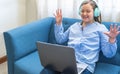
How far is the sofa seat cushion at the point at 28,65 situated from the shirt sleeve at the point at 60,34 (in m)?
0.28

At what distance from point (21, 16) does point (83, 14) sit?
49.9 inches

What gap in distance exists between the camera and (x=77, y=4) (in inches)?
87.4

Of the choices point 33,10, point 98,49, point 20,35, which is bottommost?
point 98,49

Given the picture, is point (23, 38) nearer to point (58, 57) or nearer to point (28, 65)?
point (28, 65)

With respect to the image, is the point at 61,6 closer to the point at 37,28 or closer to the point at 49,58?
the point at 37,28

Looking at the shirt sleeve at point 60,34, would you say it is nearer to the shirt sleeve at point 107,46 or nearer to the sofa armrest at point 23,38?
the sofa armrest at point 23,38

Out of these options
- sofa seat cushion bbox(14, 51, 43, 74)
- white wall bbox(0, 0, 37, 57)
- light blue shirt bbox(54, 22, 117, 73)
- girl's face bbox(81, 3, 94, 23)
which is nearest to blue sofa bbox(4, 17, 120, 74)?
sofa seat cushion bbox(14, 51, 43, 74)

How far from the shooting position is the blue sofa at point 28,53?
1689 millimetres

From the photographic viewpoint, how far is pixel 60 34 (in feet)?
6.11

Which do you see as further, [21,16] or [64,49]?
[21,16]

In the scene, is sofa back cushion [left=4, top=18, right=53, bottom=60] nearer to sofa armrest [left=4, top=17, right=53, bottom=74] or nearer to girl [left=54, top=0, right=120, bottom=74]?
sofa armrest [left=4, top=17, right=53, bottom=74]

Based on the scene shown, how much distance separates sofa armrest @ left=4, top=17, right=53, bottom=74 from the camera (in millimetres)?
1771

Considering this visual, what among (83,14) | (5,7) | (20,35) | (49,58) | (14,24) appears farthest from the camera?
(14,24)

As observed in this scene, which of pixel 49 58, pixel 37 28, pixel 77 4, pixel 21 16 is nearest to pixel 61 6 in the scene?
pixel 77 4
